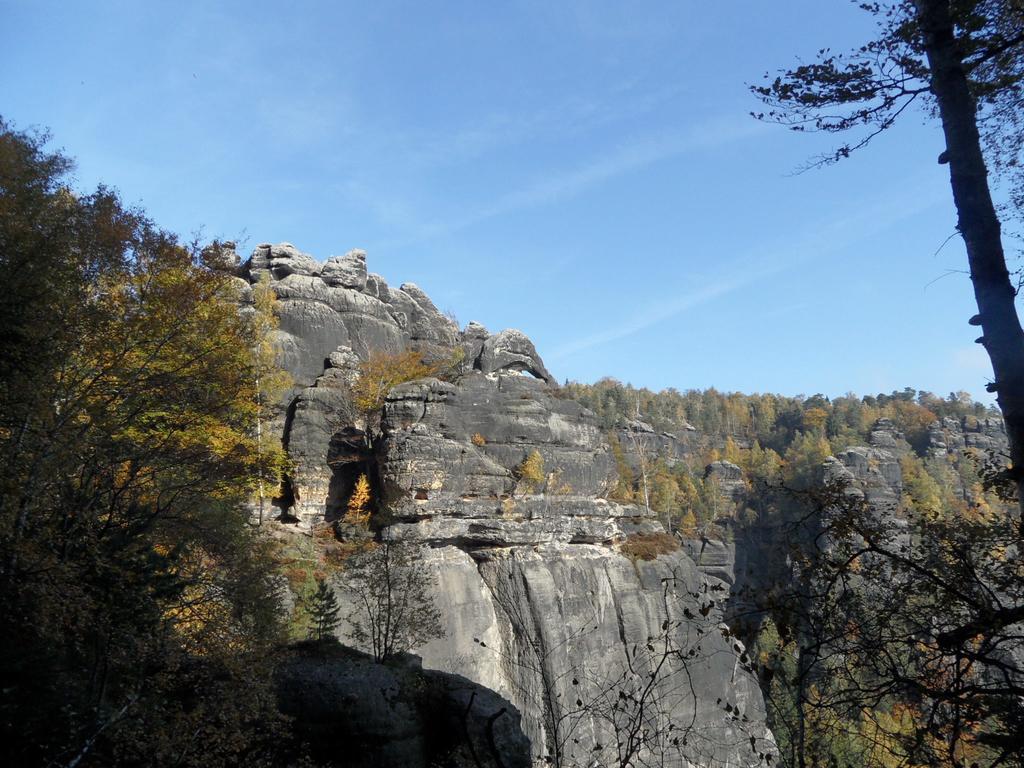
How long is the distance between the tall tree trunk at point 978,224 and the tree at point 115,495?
782cm

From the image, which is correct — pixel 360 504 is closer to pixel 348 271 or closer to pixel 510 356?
pixel 510 356

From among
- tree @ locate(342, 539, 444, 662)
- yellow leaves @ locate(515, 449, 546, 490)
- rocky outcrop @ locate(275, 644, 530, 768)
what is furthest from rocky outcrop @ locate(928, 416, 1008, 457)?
rocky outcrop @ locate(275, 644, 530, 768)

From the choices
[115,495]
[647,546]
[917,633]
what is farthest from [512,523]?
[917,633]

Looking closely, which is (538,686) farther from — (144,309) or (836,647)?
(836,647)

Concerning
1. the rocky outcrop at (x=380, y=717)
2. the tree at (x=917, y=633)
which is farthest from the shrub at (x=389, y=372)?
the tree at (x=917, y=633)

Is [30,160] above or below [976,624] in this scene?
above

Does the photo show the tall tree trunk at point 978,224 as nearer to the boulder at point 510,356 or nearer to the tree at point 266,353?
the tree at point 266,353

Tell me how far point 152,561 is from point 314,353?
91.2 feet

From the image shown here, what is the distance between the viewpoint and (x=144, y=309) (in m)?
12.0

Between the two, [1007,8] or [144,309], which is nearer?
[1007,8]

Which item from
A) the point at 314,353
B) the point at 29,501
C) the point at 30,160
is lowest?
the point at 29,501

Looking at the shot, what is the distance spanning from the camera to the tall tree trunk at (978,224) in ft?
14.8

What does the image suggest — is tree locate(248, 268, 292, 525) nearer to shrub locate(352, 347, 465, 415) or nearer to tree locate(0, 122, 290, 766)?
shrub locate(352, 347, 465, 415)

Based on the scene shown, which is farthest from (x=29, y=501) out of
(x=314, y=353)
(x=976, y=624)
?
(x=314, y=353)
